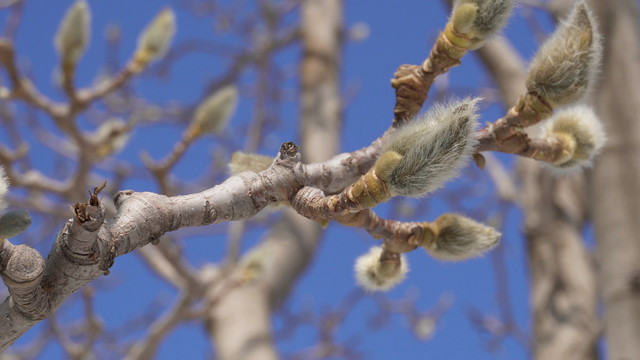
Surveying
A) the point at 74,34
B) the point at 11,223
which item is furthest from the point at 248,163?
the point at 74,34

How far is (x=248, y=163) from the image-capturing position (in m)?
1.03

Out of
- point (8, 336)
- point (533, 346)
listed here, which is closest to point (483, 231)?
point (8, 336)

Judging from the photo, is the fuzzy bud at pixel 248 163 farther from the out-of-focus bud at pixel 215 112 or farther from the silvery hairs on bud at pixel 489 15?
the out-of-focus bud at pixel 215 112

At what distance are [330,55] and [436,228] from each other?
9.18 feet

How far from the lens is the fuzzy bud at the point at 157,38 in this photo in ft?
6.98

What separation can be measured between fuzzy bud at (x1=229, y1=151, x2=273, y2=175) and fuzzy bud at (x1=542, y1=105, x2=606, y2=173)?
0.52 metres

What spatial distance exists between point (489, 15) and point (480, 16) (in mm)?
15

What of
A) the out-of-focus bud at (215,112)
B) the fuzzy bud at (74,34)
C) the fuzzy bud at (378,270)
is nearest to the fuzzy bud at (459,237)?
the fuzzy bud at (378,270)

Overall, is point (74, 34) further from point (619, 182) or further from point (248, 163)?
point (619, 182)

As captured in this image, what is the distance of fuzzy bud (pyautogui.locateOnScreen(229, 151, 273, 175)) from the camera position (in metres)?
1.03

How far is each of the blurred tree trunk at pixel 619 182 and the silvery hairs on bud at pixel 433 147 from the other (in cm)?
131

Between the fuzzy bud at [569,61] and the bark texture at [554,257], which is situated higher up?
the bark texture at [554,257]

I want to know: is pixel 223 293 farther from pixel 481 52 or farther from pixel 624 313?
pixel 481 52

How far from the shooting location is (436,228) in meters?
1.06
